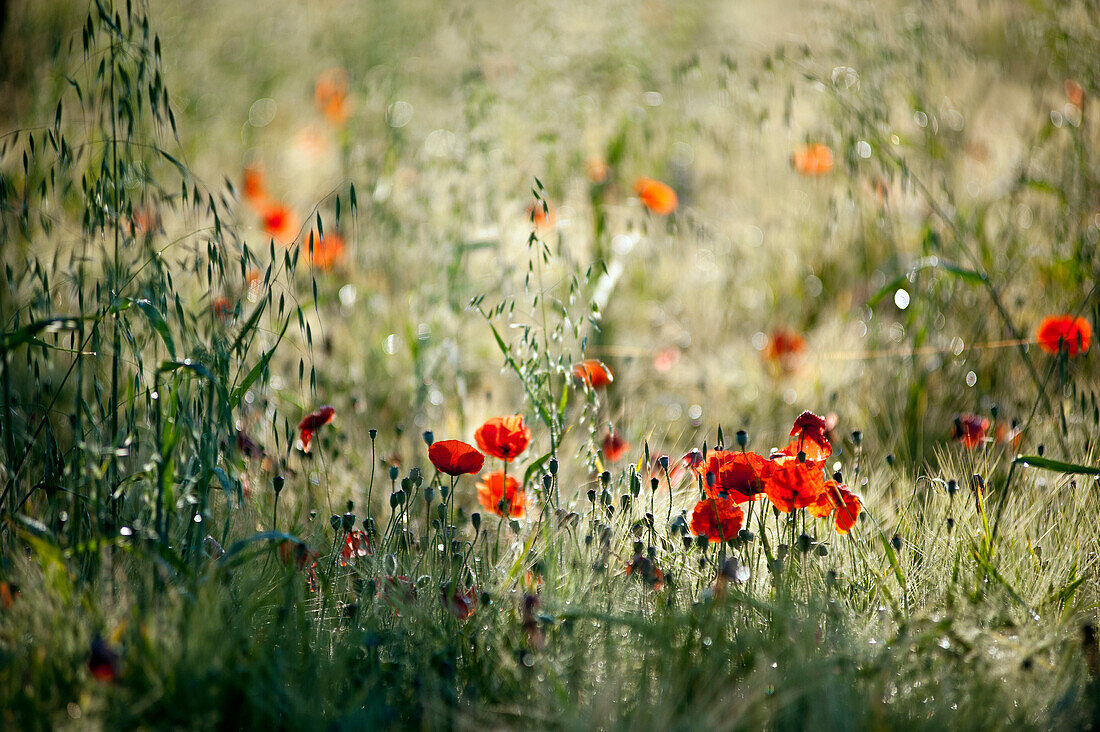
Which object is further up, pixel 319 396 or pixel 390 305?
pixel 390 305

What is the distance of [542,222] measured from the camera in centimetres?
275

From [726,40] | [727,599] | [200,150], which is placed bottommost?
[727,599]

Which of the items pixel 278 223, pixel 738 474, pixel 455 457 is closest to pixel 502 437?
pixel 455 457

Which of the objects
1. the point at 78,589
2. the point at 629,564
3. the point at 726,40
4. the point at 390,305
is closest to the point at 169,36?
the point at 390,305

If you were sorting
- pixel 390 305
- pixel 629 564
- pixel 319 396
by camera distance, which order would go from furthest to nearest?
pixel 390 305 < pixel 319 396 < pixel 629 564

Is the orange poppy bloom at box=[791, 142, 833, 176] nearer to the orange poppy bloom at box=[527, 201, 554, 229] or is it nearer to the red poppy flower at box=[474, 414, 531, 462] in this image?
the orange poppy bloom at box=[527, 201, 554, 229]

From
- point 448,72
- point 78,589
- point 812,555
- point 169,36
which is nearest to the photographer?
point 78,589

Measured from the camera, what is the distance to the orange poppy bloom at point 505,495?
4.76 ft

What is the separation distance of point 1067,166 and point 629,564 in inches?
79.1

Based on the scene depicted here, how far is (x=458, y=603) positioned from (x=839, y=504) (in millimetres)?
643

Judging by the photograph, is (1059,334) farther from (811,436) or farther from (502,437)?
(502,437)

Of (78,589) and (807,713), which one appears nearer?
(807,713)

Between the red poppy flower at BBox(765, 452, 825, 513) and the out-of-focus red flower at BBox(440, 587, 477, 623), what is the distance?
1.72 feet

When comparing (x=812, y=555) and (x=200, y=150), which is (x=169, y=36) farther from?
(x=812, y=555)
